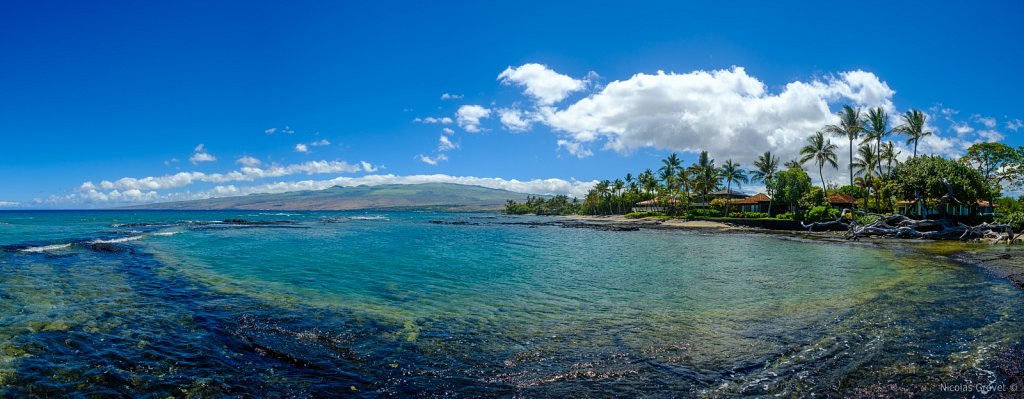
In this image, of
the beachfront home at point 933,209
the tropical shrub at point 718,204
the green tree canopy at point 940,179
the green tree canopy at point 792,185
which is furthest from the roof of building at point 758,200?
the green tree canopy at point 940,179

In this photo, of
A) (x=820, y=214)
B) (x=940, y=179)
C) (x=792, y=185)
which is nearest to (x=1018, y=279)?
(x=940, y=179)

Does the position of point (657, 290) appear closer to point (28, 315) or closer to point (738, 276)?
point (738, 276)

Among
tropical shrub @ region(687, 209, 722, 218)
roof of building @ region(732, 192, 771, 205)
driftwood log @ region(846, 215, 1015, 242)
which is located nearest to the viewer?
driftwood log @ region(846, 215, 1015, 242)

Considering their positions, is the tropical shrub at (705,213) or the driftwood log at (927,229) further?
the tropical shrub at (705,213)

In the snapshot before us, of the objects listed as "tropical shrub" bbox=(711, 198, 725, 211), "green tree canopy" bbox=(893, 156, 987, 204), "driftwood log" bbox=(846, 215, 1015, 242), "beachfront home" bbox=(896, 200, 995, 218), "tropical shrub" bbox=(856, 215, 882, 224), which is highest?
"green tree canopy" bbox=(893, 156, 987, 204)

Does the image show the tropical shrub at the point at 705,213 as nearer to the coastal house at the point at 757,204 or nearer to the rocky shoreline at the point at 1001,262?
the coastal house at the point at 757,204

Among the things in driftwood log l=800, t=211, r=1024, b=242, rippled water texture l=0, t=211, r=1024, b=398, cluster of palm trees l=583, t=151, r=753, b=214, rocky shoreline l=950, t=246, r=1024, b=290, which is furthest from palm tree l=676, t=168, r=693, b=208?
rippled water texture l=0, t=211, r=1024, b=398

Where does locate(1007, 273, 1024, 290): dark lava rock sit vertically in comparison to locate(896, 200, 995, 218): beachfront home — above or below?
below

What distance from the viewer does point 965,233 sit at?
40.8 meters

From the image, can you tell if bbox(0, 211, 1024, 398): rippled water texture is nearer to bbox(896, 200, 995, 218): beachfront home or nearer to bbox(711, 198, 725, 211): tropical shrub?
bbox(896, 200, 995, 218): beachfront home

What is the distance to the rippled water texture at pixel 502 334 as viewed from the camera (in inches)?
276

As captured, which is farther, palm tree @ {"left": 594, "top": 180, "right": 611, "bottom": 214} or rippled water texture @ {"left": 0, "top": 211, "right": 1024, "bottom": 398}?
palm tree @ {"left": 594, "top": 180, "right": 611, "bottom": 214}

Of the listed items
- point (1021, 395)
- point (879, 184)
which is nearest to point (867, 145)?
point (879, 184)

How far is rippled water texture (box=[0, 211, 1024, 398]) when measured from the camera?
7.02m
